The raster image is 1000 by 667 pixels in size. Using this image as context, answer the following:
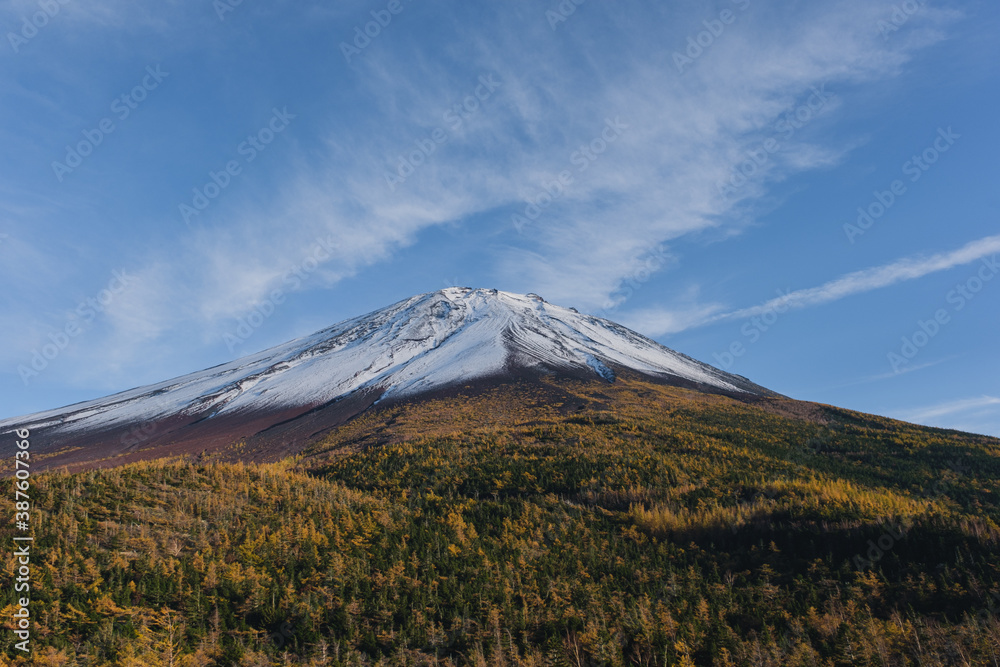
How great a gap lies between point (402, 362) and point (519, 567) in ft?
167

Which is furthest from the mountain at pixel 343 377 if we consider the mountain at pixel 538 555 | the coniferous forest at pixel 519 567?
Result: the coniferous forest at pixel 519 567

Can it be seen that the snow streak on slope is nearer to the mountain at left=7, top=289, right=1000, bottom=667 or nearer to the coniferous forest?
the mountain at left=7, top=289, right=1000, bottom=667

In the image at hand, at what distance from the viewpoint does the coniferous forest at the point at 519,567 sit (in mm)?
8859

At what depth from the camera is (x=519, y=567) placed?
12539mm

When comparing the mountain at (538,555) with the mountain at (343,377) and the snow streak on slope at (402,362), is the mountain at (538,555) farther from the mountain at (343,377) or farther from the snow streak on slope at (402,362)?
the snow streak on slope at (402,362)

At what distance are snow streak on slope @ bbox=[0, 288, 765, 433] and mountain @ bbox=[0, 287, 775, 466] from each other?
26cm

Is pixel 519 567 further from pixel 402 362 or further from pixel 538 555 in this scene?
pixel 402 362

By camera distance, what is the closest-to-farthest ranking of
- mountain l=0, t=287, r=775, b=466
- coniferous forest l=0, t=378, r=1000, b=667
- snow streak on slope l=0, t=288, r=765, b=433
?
coniferous forest l=0, t=378, r=1000, b=667 → mountain l=0, t=287, r=775, b=466 → snow streak on slope l=0, t=288, r=765, b=433

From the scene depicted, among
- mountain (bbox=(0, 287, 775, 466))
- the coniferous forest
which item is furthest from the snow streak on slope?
the coniferous forest

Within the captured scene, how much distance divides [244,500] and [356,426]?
24261 mm

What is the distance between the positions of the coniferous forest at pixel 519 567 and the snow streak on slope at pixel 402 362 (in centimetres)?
3310

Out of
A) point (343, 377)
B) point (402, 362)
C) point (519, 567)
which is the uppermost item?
point (402, 362)

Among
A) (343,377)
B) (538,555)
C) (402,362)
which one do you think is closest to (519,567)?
(538,555)

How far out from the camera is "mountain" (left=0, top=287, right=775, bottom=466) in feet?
142
